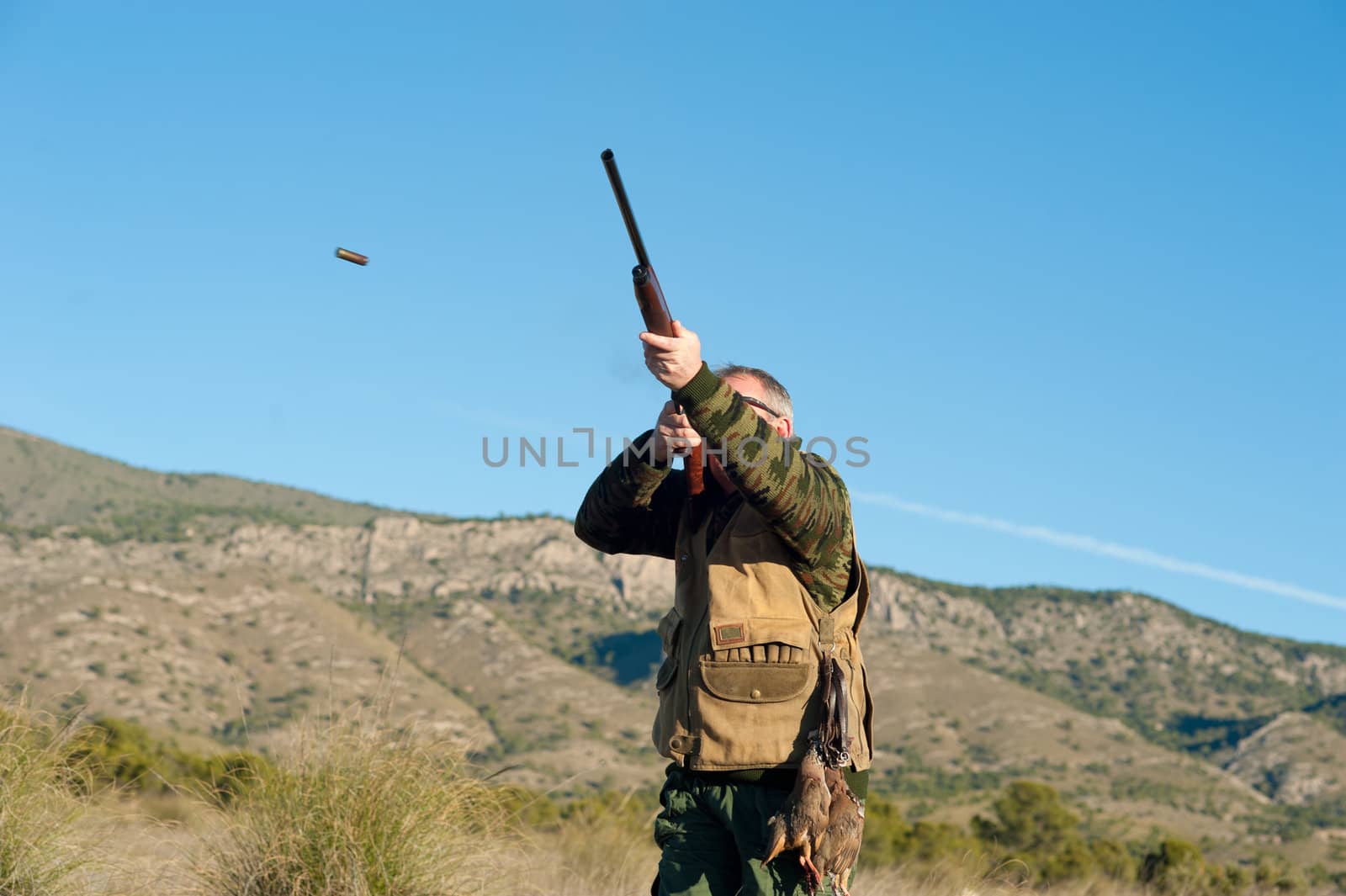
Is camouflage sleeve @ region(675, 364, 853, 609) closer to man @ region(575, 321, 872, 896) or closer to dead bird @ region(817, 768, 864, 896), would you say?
man @ region(575, 321, 872, 896)

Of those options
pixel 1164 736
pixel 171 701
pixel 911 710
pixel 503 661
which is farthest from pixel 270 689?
pixel 1164 736

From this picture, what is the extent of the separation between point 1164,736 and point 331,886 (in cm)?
10847

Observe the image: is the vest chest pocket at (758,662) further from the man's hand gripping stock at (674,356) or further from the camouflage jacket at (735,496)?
the man's hand gripping stock at (674,356)

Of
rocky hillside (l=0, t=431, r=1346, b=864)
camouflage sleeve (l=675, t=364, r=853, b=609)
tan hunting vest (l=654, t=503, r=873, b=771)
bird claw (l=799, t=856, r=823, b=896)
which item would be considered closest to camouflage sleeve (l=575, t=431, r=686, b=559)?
tan hunting vest (l=654, t=503, r=873, b=771)

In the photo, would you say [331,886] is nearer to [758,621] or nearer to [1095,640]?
[758,621]

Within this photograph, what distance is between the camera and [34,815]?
6562 millimetres

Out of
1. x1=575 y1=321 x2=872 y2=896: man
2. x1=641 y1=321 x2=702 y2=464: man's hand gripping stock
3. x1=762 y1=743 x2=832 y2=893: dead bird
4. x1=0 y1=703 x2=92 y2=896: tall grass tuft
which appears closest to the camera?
x1=641 y1=321 x2=702 y2=464: man's hand gripping stock

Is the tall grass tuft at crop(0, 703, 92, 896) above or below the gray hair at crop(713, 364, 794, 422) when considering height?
below

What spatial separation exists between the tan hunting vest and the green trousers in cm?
11

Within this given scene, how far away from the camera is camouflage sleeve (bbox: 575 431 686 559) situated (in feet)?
13.8

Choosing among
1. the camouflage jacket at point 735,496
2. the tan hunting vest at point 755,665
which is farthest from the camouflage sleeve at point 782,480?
the tan hunting vest at point 755,665

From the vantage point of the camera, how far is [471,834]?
677 centimetres

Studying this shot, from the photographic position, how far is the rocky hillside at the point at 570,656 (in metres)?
73.8

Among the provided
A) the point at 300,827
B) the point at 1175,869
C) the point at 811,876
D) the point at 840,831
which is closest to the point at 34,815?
the point at 300,827
